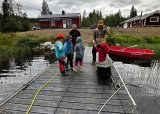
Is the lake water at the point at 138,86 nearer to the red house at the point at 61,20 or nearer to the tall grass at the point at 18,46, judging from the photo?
the tall grass at the point at 18,46

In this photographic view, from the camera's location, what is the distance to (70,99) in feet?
15.5

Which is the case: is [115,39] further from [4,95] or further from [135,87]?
[4,95]

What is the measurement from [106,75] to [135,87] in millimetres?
2425

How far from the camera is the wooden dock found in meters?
4.12

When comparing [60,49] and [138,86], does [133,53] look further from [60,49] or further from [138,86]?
[60,49]

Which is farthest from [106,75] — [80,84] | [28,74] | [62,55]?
[28,74]

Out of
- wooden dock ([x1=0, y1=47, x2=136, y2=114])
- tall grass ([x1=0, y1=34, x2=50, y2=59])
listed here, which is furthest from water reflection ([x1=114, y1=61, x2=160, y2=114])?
tall grass ([x1=0, y1=34, x2=50, y2=59])

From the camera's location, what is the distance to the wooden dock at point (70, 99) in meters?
4.12

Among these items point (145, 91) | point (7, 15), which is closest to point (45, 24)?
point (7, 15)

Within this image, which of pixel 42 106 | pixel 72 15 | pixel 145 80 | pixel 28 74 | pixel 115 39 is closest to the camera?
pixel 42 106

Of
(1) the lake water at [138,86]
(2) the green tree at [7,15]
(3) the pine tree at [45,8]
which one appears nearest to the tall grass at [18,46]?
(1) the lake water at [138,86]

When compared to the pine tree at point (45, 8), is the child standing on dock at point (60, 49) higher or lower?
lower

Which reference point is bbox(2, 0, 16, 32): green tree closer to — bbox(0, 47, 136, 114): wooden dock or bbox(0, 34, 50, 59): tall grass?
bbox(0, 34, 50, 59): tall grass

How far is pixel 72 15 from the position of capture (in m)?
41.4
